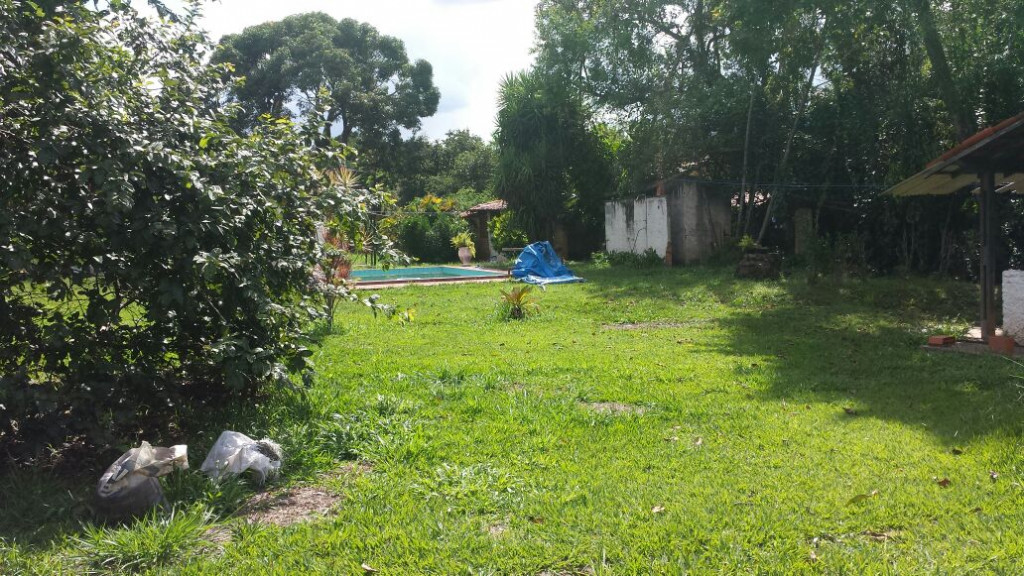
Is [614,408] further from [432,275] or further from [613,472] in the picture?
[432,275]

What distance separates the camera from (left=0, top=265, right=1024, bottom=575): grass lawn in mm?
3551

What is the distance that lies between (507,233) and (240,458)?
26496 millimetres

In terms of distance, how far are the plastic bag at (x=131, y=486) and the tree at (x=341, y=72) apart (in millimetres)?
35375

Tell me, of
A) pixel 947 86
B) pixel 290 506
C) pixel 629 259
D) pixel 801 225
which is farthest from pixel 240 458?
pixel 629 259

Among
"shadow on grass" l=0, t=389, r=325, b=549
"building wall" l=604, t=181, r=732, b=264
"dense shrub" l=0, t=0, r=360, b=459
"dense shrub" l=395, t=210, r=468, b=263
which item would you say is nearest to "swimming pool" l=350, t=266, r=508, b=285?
"dense shrub" l=395, t=210, r=468, b=263

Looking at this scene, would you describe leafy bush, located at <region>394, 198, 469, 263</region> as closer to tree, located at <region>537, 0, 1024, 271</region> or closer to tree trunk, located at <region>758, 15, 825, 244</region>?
tree, located at <region>537, 0, 1024, 271</region>

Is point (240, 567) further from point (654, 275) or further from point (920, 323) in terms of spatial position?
point (654, 275)

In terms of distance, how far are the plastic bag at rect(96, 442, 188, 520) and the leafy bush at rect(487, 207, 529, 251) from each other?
25625 mm

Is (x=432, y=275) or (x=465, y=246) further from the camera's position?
(x=465, y=246)

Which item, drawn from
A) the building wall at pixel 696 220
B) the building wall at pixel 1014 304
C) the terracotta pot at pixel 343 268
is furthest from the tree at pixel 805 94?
the terracotta pot at pixel 343 268

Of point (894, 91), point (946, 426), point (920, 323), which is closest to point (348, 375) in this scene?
point (946, 426)

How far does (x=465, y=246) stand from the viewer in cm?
3167

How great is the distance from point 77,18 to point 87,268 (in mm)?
1747

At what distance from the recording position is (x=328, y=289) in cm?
556
